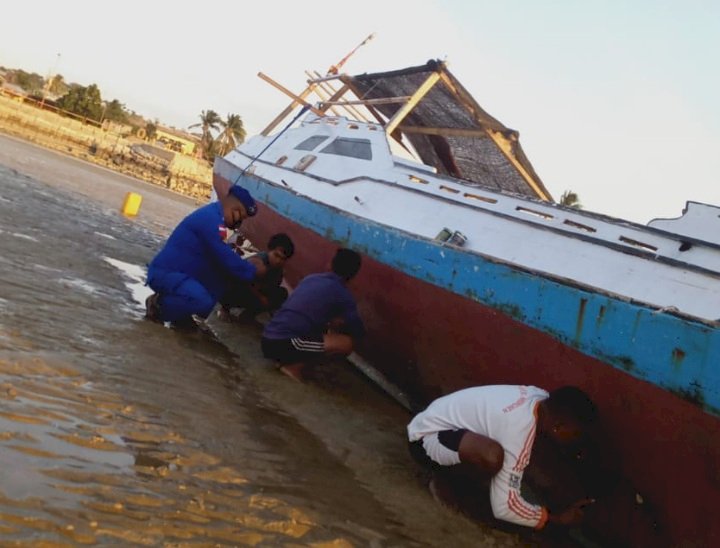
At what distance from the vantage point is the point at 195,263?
5094 mm

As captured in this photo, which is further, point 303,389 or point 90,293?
point 90,293

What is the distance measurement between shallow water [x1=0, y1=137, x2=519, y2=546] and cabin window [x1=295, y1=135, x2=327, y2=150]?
444cm

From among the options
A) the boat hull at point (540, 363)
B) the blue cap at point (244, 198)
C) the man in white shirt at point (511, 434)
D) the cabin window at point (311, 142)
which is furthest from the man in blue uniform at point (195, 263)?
the cabin window at point (311, 142)

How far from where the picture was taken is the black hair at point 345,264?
4.82 metres

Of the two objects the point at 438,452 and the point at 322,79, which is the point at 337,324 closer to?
the point at 438,452

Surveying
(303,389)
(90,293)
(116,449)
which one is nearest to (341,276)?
(303,389)

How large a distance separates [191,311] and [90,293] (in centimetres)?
95

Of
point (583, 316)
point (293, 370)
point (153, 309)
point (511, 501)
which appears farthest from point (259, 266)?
point (511, 501)

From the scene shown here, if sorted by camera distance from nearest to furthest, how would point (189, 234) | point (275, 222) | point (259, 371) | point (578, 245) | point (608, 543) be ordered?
point (608, 543) < point (578, 245) < point (259, 371) < point (189, 234) < point (275, 222)

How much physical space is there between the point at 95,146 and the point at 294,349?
4137 centimetres

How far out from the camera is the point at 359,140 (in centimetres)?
797

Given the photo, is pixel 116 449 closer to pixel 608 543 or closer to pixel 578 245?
pixel 608 543

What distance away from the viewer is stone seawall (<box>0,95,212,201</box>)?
37.5m

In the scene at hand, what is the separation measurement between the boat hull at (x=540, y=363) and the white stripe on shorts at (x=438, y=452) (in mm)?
841
